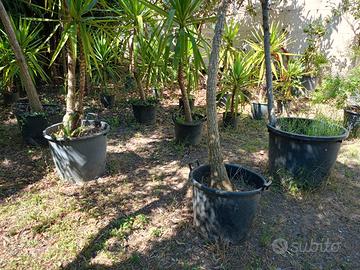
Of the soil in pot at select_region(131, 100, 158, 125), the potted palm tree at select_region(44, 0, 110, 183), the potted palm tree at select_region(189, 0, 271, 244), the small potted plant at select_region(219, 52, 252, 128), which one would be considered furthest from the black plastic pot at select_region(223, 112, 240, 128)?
the potted palm tree at select_region(189, 0, 271, 244)

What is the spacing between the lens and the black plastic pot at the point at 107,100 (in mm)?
4465

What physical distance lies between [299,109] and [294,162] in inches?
106

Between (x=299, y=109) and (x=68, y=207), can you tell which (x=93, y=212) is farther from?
(x=299, y=109)

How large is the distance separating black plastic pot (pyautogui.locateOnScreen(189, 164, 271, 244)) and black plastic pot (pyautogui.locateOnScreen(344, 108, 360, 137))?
90.3 inches

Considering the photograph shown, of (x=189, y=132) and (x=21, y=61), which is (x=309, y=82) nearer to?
(x=189, y=132)

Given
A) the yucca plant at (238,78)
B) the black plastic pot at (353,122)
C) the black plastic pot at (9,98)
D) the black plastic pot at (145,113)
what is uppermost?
the yucca plant at (238,78)

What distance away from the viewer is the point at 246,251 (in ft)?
5.73

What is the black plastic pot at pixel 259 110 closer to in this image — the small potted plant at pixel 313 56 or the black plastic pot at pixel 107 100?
the small potted plant at pixel 313 56

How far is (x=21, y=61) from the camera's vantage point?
114 inches

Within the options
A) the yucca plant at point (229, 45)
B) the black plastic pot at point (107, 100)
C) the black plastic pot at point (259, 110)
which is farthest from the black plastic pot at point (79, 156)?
the black plastic pot at point (259, 110)

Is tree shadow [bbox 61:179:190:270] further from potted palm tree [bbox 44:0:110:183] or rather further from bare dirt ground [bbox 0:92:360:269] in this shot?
potted palm tree [bbox 44:0:110:183]

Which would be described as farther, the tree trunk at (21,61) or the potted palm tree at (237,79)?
the potted palm tree at (237,79)

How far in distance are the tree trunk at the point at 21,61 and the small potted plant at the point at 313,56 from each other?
4293 mm

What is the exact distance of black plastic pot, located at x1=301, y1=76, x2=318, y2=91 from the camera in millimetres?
5344
